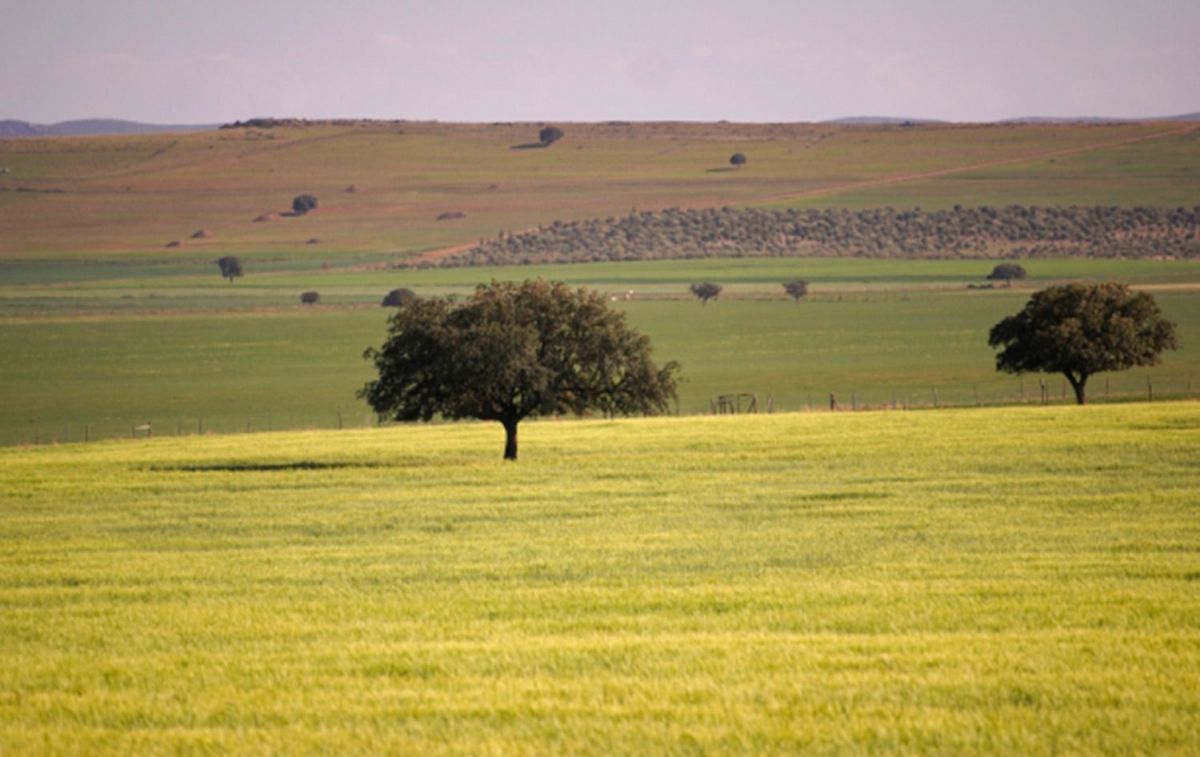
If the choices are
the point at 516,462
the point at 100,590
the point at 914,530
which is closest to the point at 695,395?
the point at 516,462

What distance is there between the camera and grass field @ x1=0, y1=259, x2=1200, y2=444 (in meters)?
68.8

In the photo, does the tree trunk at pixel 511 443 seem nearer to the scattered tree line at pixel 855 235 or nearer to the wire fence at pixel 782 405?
the wire fence at pixel 782 405

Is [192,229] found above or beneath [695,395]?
above

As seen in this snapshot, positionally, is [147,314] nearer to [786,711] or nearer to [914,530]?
[914,530]

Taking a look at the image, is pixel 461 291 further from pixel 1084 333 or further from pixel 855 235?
pixel 1084 333

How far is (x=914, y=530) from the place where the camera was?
24656 millimetres

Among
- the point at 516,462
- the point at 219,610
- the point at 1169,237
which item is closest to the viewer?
the point at 219,610

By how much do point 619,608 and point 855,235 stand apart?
169488mm

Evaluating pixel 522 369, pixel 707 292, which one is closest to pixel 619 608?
pixel 522 369

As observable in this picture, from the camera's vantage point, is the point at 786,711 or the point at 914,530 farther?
the point at 914,530

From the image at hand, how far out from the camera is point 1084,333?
60.5 meters

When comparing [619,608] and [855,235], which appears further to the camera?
[855,235]

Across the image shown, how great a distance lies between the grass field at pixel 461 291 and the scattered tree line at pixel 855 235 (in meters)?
10.6

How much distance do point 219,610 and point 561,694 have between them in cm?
627
